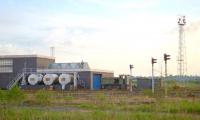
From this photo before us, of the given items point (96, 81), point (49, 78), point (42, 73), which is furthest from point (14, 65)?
point (96, 81)

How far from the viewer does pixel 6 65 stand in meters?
87.3

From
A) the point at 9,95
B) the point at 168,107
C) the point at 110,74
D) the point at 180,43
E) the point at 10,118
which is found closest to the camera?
the point at 10,118

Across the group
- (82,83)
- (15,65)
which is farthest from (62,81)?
(15,65)

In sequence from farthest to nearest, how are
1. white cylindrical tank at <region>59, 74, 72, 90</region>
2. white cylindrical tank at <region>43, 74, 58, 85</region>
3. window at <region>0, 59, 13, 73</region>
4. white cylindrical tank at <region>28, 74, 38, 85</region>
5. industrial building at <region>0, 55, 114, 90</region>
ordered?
window at <region>0, 59, 13, 73</region> < industrial building at <region>0, 55, 114, 90</region> < white cylindrical tank at <region>28, 74, 38, 85</region> < white cylindrical tank at <region>43, 74, 58, 85</region> < white cylindrical tank at <region>59, 74, 72, 90</region>

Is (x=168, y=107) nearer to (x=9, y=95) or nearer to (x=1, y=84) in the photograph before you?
(x=9, y=95)

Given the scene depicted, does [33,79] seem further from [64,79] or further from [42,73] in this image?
[64,79]

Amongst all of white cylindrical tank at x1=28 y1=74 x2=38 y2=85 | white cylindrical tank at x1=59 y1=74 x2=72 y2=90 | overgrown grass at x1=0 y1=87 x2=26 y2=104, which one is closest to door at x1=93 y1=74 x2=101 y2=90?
white cylindrical tank at x1=59 y1=74 x2=72 y2=90

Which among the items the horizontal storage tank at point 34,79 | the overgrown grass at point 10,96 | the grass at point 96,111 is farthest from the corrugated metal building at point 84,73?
the overgrown grass at point 10,96

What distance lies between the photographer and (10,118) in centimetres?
2242

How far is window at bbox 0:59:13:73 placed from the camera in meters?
86.5

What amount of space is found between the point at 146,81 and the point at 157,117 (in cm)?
5678

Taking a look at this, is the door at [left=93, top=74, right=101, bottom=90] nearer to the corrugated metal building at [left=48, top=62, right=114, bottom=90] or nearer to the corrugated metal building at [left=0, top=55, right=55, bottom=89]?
the corrugated metal building at [left=48, top=62, right=114, bottom=90]

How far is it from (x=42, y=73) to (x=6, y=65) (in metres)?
7.80

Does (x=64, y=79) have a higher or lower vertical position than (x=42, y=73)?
lower
